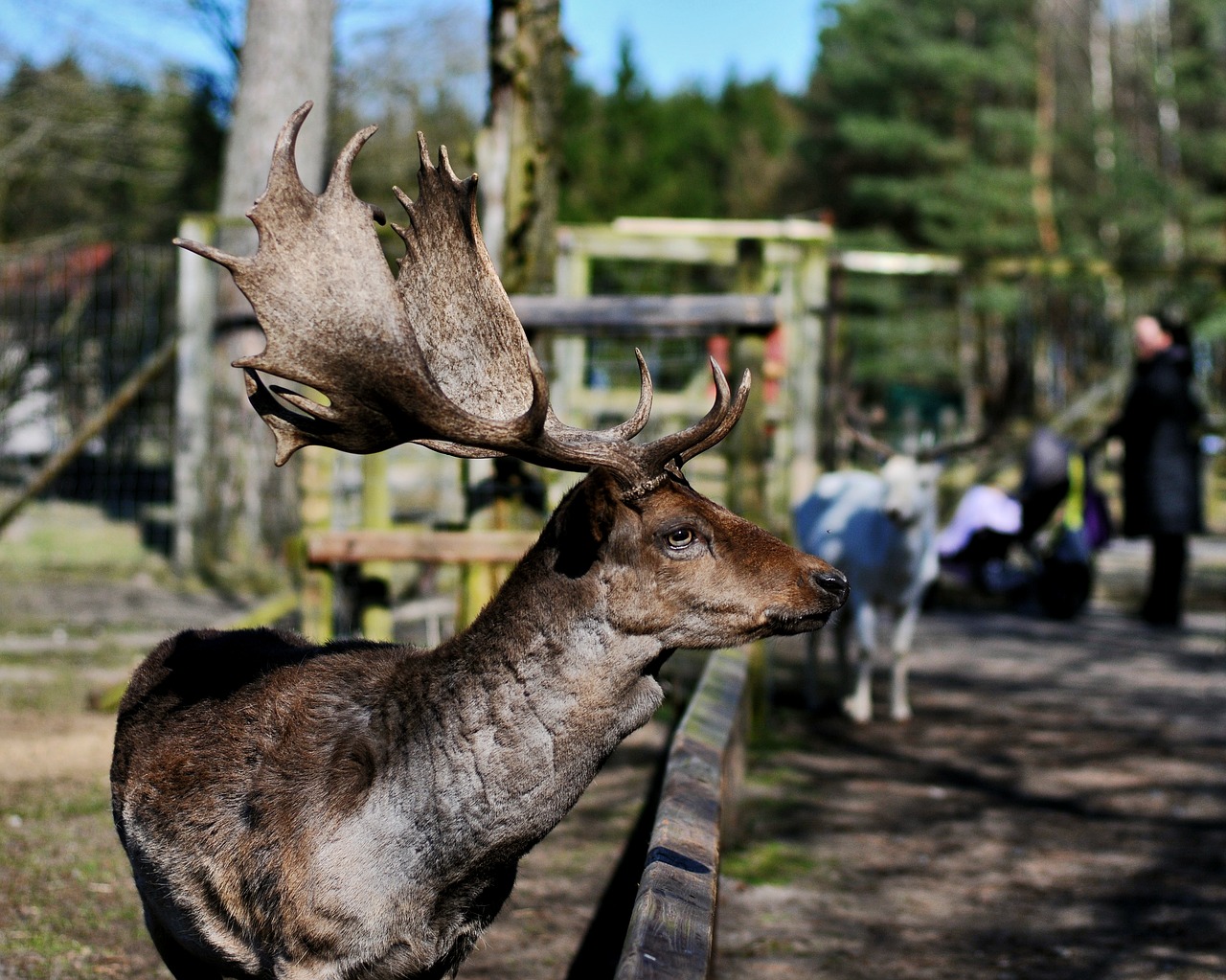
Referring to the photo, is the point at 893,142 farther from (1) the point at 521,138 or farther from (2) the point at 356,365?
(2) the point at 356,365

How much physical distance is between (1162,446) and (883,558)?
4405 millimetres

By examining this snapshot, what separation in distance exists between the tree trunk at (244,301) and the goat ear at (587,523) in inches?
336

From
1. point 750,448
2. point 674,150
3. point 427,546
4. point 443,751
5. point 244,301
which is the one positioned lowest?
point 443,751

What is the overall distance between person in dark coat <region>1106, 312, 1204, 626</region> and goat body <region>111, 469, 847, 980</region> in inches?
348

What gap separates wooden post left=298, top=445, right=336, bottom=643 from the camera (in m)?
6.39

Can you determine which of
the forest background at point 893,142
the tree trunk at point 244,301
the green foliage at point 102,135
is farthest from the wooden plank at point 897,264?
the green foliage at point 102,135

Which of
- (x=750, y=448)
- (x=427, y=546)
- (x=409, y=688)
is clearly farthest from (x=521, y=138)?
(x=409, y=688)

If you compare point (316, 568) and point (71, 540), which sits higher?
point (316, 568)

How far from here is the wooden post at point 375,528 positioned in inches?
264

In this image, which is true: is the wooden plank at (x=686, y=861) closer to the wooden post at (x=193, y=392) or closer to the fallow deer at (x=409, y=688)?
the fallow deer at (x=409, y=688)

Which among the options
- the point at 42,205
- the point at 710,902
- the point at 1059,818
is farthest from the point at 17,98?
the point at 710,902

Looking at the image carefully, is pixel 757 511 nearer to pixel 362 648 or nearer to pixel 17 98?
pixel 362 648

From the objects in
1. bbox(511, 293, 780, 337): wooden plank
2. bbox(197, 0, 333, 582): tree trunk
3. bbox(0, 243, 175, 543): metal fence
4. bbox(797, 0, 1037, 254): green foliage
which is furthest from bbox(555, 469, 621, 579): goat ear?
bbox(797, 0, 1037, 254): green foliage

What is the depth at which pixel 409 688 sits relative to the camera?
332cm
